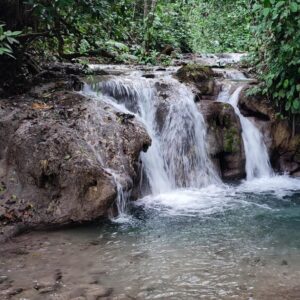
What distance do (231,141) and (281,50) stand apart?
194 cm

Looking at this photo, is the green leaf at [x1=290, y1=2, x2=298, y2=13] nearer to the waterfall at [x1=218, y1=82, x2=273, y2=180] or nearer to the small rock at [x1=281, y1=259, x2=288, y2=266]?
the waterfall at [x1=218, y1=82, x2=273, y2=180]

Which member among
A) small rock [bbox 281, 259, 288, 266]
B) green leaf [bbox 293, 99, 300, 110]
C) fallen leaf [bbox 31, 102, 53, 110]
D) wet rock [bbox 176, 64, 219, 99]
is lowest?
small rock [bbox 281, 259, 288, 266]

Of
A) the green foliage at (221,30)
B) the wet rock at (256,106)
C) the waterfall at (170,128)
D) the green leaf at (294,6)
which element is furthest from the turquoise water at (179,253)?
the green foliage at (221,30)

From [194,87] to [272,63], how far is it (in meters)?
1.62

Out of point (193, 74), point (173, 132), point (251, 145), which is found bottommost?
point (251, 145)

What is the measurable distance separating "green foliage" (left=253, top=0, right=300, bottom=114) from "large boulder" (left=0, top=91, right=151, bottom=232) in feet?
9.81

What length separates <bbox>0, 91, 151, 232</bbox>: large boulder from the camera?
5.71 meters

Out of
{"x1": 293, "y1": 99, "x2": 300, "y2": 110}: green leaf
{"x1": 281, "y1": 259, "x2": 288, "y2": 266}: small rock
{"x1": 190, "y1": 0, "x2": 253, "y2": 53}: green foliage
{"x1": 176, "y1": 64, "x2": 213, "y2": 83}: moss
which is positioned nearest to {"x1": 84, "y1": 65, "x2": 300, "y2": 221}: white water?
{"x1": 176, "y1": 64, "x2": 213, "y2": 83}: moss

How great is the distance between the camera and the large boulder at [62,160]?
571 cm

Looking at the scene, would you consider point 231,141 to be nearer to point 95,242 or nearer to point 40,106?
point 40,106

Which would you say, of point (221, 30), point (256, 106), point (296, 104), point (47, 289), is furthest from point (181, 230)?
point (221, 30)

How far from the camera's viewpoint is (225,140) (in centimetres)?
855

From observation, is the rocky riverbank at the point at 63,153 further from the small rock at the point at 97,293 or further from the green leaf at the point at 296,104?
the small rock at the point at 97,293

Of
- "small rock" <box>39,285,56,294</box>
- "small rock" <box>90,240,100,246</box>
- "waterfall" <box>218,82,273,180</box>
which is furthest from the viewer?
"waterfall" <box>218,82,273,180</box>
